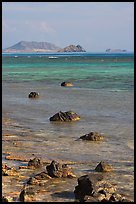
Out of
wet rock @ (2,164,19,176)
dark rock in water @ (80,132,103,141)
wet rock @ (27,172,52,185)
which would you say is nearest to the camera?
wet rock @ (27,172,52,185)

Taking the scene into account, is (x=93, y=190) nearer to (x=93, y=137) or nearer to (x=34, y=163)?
(x=34, y=163)

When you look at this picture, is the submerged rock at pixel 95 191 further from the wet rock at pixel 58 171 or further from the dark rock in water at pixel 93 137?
the dark rock in water at pixel 93 137

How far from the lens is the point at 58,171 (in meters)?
13.8

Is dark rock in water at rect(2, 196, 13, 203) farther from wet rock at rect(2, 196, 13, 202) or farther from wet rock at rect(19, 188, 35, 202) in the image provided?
wet rock at rect(19, 188, 35, 202)

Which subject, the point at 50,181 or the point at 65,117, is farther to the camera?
the point at 65,117

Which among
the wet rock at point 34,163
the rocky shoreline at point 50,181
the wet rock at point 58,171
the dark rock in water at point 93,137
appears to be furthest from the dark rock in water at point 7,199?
the dark rock in water at point 93,137

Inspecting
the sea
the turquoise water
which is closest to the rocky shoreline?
the sea

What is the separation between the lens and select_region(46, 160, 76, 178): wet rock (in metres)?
13.7

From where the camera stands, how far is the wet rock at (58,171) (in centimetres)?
1370

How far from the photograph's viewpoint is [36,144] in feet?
61.7

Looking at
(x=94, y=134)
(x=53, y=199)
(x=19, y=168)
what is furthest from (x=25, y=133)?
(x=53, y=199)

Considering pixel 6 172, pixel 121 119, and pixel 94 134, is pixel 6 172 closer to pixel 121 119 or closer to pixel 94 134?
pixel 94 134

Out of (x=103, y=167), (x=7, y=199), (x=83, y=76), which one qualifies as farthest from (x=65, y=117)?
(x=83, y=76)

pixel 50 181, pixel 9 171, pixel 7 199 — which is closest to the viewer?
pixel 7 199
